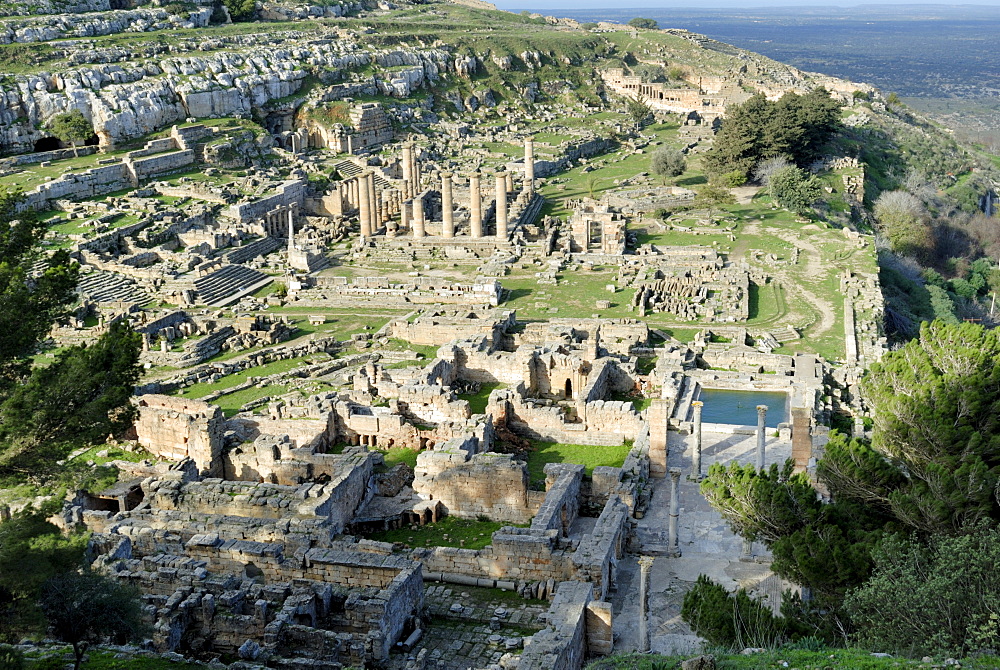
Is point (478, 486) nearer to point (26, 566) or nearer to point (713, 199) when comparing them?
point (26, 566)

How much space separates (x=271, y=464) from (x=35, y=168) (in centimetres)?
4566

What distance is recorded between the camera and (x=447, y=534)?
23.7m

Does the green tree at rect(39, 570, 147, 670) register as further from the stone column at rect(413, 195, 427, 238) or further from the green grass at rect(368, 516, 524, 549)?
the stone column at rect(413, 195, 427, 238)

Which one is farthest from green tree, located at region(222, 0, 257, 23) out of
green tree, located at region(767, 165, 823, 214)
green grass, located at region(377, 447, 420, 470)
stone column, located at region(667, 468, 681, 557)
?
stone column, located at region(667, 468, 681, 557)

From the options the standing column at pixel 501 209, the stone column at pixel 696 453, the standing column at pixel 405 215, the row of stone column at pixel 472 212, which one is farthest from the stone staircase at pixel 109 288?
the stone column at pixel 696 453

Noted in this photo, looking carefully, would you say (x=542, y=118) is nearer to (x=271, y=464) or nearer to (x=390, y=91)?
(x=390, y=91)

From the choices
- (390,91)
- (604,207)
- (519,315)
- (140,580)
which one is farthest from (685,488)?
(390,91)

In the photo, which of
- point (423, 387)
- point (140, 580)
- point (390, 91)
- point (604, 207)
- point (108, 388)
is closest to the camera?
point (108, 388)

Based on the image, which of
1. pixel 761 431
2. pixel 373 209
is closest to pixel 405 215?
pixel 373 209

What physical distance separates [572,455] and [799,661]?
14.4m

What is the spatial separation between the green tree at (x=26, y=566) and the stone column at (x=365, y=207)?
142 feet

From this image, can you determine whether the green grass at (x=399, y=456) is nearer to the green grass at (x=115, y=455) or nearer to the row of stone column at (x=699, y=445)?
the green grass at (x=115, y=455)

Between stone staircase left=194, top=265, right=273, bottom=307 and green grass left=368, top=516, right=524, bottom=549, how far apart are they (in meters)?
24.2

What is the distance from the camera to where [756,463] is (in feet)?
87.1
